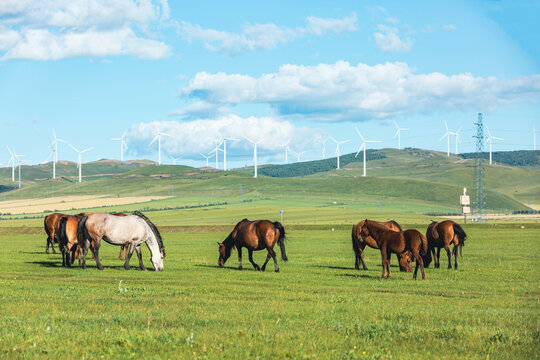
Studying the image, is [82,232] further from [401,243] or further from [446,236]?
[446,236]

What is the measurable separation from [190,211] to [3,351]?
11523cm

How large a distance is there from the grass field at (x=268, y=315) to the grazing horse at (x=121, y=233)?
5.60 feet

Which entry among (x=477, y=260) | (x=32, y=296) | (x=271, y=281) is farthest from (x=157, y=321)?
(x=477, y=260)

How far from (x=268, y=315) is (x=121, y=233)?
15376 millimetres

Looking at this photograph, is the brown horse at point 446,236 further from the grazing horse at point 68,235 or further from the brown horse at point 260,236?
the grazing horse at point 68,235

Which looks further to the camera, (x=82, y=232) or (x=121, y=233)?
(x=82, y=232)

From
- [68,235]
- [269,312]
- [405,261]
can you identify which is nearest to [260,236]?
[405,261]

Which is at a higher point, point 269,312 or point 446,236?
point 446,236

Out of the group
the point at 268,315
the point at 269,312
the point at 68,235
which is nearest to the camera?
the point at 268,315

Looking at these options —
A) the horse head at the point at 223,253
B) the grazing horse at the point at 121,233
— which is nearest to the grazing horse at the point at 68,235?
the grazing horse at the point at 121,233

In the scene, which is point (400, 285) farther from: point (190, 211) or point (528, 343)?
point (190, 211)

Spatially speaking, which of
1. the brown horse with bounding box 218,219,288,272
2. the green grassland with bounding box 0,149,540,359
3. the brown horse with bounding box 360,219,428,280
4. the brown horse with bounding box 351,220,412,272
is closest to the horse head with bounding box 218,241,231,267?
the brown horse with bounding box 218,219,288,272

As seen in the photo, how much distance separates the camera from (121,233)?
28.0 m

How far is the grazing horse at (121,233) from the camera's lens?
28.0m
